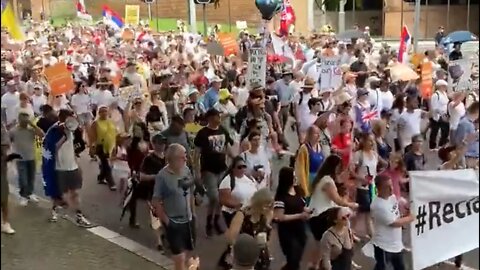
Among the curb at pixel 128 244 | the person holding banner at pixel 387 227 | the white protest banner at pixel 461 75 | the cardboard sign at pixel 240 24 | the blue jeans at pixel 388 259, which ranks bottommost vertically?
the curb at pixel 128 244

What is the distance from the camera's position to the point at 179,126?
8797mm

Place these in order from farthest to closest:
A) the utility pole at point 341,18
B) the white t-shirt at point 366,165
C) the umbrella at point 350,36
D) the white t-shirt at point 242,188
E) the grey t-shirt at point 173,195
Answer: the utility pole at point 341,18 < the umbrella at point 350,36 < the white t-shirt at point 366,165 < the white t-shirt at point 242,188 < the grey t-shirt at point 173,195

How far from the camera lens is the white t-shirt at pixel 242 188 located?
7.33 m

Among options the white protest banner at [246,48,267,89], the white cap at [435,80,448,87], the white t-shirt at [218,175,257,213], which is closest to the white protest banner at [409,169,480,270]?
the white t-shirt at [218,175,257,213]

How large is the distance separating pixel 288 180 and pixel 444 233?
168cm

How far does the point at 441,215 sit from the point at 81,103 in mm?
8172

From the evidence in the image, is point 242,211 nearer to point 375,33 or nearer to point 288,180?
point 288,180

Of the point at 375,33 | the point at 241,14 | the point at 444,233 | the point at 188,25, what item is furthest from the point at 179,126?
the point at 375,33

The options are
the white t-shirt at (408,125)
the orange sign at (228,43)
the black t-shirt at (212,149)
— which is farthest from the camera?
the orange sign at (228,43)

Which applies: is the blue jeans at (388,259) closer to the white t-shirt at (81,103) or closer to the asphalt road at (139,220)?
the asphalt road at (139,220)

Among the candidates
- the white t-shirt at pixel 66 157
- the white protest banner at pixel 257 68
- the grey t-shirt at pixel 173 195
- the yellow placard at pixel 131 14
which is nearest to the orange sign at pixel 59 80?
the white t-shirt at pixel 66 157

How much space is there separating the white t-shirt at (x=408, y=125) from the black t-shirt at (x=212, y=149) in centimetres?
240

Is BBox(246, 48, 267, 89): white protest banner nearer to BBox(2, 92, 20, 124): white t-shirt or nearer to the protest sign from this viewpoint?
the protest sign

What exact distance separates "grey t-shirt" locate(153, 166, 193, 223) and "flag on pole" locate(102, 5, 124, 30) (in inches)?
779
